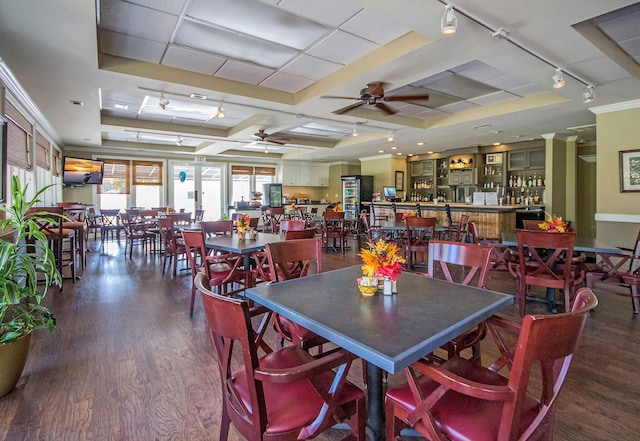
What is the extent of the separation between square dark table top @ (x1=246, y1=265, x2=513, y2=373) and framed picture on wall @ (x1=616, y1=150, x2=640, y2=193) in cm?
523

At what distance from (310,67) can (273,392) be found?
4061mm

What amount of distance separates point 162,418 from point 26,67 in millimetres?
4067

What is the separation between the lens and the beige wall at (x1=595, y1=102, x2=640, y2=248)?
512 centimetres

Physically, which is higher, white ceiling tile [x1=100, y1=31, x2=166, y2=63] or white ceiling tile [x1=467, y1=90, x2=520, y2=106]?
white ceiling tile [x1=467, y1=90, x2=520, y2=106]

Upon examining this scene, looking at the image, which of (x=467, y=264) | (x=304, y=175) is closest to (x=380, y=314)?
(x=467, y=264)

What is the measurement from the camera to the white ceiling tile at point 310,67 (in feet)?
13.7

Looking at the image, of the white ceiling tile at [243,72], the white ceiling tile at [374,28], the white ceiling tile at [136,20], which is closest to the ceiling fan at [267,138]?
the white ceiling tile at [243,72]

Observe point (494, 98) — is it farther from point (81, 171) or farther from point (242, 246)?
point (81, 171)

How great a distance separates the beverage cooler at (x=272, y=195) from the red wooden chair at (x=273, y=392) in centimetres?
1103

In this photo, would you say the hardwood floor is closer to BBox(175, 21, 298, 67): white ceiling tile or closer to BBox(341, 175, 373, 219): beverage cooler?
BBox(175, 21, 298, 67): white ceiling tile

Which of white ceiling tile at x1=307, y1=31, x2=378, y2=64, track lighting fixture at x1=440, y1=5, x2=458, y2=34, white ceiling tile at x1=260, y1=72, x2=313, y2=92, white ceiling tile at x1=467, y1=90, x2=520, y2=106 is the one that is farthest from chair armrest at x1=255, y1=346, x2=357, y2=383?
white ceiling tile at x1=467, y1=90, x2=520, y2=106

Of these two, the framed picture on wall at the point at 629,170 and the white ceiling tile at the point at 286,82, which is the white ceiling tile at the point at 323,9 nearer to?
the white ceiling tile at the point at 286,82

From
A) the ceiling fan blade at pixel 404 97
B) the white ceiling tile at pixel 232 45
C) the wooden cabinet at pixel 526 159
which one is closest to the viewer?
the white ceiling tile at pixel 232 45

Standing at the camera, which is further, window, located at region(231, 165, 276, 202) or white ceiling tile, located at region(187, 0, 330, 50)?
window, located at region(231, 165, 276, 202)
